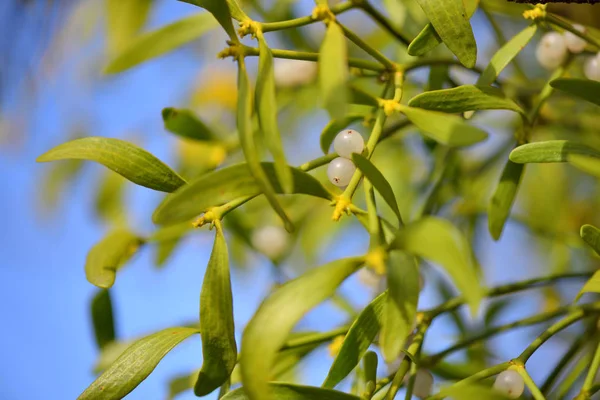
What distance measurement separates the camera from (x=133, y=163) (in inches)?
14.0

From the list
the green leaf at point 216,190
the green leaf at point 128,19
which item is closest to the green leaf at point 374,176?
the green leaf at point 216,190

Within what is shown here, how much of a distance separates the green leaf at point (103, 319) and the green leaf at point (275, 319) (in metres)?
0.29

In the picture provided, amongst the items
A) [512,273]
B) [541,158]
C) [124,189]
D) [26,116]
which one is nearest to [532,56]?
[512,273]

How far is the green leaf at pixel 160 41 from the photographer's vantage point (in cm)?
48

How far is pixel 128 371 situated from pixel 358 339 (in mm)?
131

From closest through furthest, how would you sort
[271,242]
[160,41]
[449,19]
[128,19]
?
[449,19] → [160,41] → [271,242] → [128,19]

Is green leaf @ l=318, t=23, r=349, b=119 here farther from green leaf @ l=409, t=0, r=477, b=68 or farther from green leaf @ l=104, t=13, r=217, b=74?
green leaf @ l=104, t=13, r=217, b=74

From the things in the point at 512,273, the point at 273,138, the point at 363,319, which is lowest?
the point at 512,273

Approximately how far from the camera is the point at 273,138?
271mm

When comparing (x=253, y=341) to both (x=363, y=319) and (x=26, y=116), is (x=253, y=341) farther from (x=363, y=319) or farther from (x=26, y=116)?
(x=26, y=116)

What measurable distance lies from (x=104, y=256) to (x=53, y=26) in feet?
2.17

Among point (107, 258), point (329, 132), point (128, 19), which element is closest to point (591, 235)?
point (329, 132)

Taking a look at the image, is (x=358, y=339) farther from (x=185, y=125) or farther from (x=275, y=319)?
(x=185, y=125)

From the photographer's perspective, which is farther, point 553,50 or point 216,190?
point 553,50
